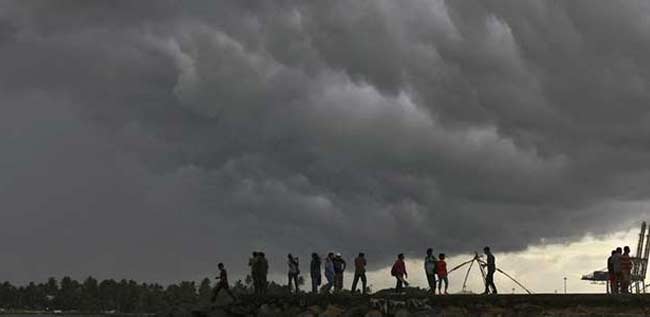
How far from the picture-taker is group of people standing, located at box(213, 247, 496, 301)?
36906 mm

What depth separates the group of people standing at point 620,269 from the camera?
115ft

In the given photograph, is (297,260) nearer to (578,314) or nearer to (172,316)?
(172,316)

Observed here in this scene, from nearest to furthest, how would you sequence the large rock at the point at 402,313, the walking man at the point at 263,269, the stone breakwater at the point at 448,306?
the stone breakwater at the point at 448,306
the large rock at the point at 402,313
the walking man at the point at 263,269

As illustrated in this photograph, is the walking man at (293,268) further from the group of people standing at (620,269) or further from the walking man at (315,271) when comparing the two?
the group of people standing at (620,269)

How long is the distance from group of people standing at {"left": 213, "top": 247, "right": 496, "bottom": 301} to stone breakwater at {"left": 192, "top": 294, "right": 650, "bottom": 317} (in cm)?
65

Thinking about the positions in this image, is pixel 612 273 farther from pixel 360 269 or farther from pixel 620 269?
pixel 360 269

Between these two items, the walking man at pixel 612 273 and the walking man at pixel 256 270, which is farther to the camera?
the walking man at pixel 256 270

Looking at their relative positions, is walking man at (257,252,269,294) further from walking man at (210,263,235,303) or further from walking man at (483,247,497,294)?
walking man at (483,247,497,294)

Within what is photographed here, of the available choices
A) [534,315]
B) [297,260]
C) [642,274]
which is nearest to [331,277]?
[297,260]

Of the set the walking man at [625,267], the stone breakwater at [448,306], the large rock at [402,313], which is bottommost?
the large rock at [402,313]

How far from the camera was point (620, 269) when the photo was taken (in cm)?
3522

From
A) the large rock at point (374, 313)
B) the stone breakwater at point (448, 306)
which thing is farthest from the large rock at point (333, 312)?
the large rock at point (374, 313)

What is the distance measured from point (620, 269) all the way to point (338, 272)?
38.5 ft

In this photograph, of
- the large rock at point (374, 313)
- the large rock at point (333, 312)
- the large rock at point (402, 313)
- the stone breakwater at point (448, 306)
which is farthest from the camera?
the large rock at point (333, 312)
